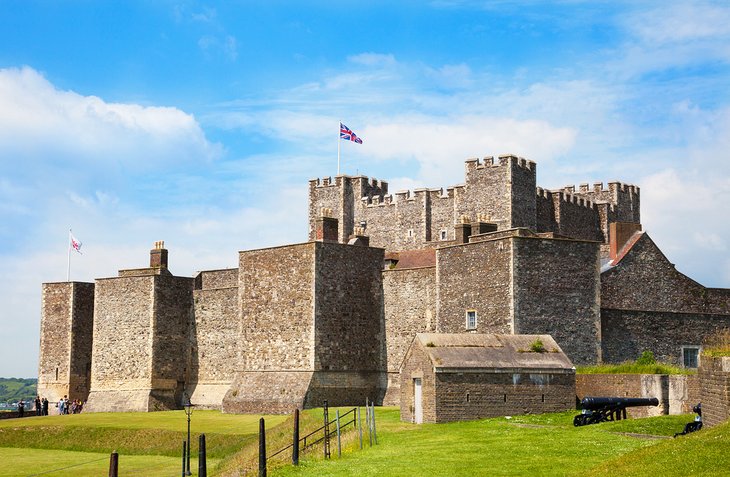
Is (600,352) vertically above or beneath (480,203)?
beneath

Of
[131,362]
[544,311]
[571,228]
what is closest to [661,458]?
[544,311]

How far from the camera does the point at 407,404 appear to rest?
36.8 m

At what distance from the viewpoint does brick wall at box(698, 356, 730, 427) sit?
80.6 feet

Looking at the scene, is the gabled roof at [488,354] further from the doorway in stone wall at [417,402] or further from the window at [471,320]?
the window at [471,320]

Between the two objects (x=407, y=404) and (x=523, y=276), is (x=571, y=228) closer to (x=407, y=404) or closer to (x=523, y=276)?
(x=523, y=276)

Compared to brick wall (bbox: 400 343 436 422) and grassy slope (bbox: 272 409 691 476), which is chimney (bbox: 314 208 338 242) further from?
grassy slope (bbox: 272 409 691 476)

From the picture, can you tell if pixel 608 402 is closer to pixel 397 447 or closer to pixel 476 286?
pixel 397 447

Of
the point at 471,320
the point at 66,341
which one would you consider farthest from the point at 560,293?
the point at 66,341

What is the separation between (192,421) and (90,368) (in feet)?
54.8

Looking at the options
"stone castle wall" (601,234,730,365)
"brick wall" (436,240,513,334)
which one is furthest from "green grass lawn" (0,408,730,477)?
"stone castle wall" (601,234,730,365)

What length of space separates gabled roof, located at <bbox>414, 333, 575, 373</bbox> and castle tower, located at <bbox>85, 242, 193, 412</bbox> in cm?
2421

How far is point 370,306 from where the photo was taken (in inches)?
1950

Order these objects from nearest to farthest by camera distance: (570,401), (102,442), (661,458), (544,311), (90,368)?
(661,458)
(570,401)
(544,311)
(102,442)
(90,368)

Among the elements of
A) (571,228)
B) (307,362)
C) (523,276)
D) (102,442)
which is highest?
(571,228)
